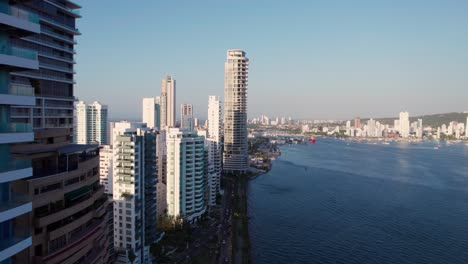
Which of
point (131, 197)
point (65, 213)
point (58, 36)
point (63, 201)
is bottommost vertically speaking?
point (131, 197)

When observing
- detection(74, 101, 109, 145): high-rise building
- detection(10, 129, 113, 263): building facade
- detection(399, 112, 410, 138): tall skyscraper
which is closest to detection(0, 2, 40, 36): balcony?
detection(10, 129, 113, 263): building facade

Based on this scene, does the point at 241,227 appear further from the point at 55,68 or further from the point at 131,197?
the point at 55,68

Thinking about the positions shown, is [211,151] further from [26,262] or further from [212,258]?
[26,262]

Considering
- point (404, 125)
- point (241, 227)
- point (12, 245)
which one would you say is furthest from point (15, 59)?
point (404, 125)

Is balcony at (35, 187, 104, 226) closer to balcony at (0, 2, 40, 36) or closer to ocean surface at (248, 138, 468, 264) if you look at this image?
balcony at (0, 2, 40, 36)

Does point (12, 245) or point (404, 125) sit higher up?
point (404, 125)

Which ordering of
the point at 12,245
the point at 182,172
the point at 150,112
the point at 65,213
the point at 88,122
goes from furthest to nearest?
the point at 150,112 → the point at 88,122 → the point at 182,172 → the point at 65,213 → the point at 12,245

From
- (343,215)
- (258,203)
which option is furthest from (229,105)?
(343,215)
